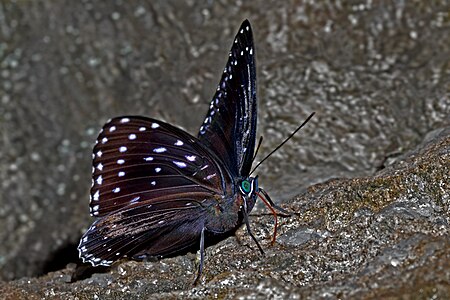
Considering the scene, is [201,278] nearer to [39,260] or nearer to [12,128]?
[39,260]

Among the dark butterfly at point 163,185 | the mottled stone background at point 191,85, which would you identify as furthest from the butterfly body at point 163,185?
the mottled stone background at point 191,85

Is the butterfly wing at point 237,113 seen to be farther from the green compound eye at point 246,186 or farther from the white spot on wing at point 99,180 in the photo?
the white spot on wing at point 99,180

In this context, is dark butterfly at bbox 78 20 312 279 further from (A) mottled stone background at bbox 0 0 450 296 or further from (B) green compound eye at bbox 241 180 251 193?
(A) mottled stone background at bbox 0 0 450 296

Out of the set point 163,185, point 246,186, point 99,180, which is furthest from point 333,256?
point 99,180

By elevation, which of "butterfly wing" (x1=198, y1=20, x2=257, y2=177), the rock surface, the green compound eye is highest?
"butterfly wing" (x1=198, y1=20, x2=257, y2=177)

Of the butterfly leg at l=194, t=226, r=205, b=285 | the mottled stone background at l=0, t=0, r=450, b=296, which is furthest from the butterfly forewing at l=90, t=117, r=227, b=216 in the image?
the mottled stone background at l=0, t=0, r=450, b=296

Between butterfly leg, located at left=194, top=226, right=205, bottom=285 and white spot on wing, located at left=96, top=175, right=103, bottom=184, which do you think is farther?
white spot on wing, located at left=96, top=175, right=103, bottom=184

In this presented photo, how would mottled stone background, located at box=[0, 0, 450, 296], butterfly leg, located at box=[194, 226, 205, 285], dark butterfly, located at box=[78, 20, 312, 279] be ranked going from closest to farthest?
1. butterfly leg, located at box=[194, 226, 205, 285]
2. dark butterfly, located at box=[78, 20, 312, 279]
3. mottled stone background, located at box=[0, 0, 450, 296]
